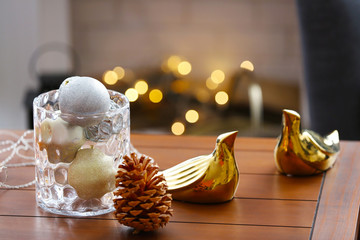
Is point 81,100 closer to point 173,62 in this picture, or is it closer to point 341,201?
point 341,201

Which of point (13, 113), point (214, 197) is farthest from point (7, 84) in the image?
point (214, 197)

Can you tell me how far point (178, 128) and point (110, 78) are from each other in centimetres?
30

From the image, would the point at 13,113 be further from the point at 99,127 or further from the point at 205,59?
the point at 99,127

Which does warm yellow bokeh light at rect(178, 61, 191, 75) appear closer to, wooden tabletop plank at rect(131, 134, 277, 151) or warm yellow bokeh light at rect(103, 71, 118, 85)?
warm yellow bokeh light at rect(103, 71, 118, 85)

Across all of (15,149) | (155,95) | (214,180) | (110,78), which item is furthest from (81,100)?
(110,78)

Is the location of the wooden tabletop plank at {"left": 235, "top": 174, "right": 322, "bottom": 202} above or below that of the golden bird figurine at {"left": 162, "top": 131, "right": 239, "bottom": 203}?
below

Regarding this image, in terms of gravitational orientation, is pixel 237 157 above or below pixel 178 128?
above

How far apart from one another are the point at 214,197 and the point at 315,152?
7.1 inches

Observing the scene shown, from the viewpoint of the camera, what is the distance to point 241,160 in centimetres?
96

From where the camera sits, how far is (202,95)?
241 centimetres

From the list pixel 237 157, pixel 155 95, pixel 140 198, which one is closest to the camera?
pixel 140 198

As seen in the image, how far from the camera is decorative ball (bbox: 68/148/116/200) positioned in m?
0.73

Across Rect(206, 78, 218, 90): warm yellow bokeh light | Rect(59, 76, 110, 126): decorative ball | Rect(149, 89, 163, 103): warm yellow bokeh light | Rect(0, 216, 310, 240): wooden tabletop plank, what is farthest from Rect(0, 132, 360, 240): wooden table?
Rect(206, 78, 218, 90): warm yellow bokeh light

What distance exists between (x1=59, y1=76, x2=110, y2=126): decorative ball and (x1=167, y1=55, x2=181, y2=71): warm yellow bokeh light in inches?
67.4
